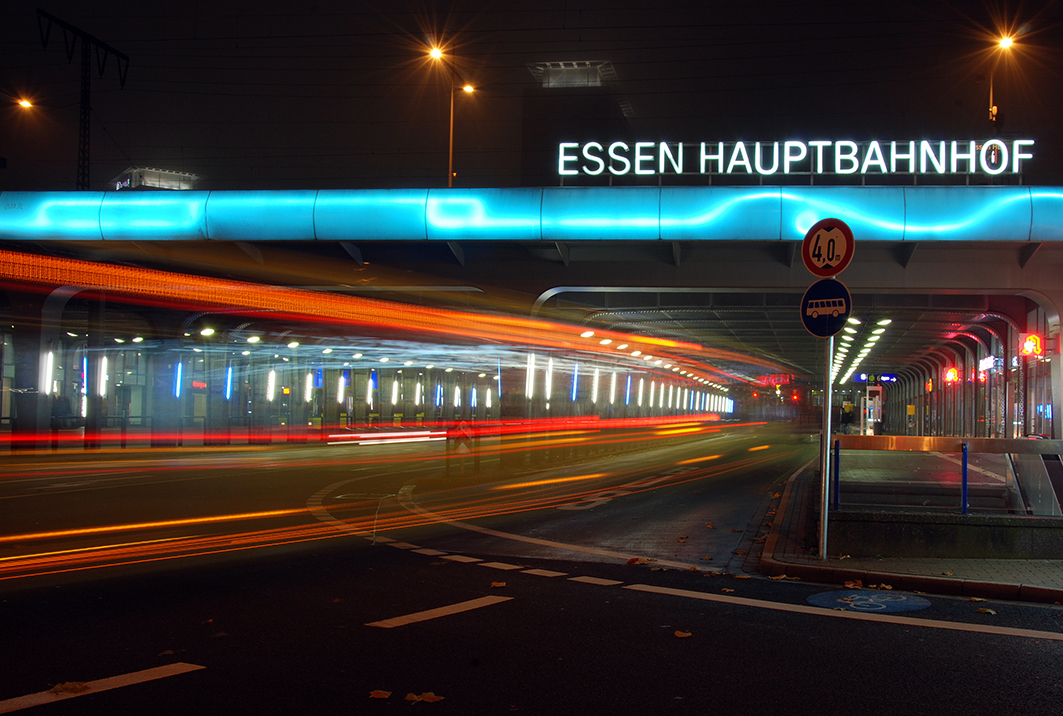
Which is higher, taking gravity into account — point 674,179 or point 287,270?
point 674,179

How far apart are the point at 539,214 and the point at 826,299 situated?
11.2 meters

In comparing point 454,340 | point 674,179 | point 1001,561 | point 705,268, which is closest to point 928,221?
point 705,268

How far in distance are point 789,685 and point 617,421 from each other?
32.9 m

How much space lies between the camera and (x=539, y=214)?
66.1 feet

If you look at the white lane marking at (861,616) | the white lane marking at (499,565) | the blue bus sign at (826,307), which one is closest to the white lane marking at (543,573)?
the white lane marking at (499,565)

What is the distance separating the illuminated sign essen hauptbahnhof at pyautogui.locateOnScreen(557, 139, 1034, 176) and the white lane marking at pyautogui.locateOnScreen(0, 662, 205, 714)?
18838 mm

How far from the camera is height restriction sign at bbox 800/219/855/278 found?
31.6ft

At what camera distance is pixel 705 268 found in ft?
71.6

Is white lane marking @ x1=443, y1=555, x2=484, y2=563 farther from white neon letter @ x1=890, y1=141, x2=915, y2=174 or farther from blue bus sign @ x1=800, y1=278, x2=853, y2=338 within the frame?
white neon letter @ x1=890, y1=141, x2=915, y2=174

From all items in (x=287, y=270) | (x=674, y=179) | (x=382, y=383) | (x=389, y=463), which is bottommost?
(x=389, y=463)

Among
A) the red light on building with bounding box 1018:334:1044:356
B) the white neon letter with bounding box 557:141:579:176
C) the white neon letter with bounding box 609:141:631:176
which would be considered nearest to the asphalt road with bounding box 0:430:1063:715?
the white neon letter with bounding box 557:141:579:176

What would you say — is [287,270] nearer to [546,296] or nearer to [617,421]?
[546,296]

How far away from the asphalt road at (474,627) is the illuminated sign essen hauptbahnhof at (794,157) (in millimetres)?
12049

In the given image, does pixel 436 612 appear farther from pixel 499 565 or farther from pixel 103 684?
pixel 103 684
